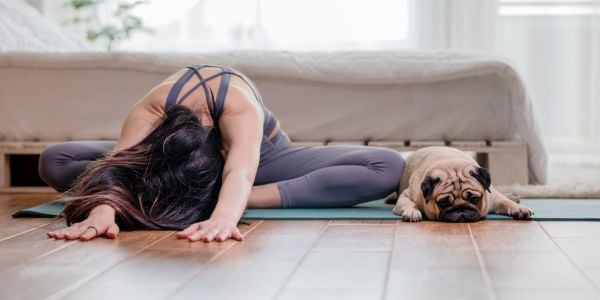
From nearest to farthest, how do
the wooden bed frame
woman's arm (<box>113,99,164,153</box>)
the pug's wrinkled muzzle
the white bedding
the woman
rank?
the woman → woman's arm (<box>113,99,164,153</box>) → the pug's wrinkled muzzle → the wooden bed frame → the white bedding

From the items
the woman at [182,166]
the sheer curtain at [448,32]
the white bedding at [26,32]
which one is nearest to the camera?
the woman at [182,166]

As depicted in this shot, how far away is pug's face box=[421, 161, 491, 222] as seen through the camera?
95.8 inches

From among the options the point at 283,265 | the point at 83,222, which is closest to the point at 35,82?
the point at 83,222

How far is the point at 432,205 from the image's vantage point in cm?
248

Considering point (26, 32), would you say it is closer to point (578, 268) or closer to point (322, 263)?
point (322, 263)

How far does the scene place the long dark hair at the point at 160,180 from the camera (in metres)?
2.19

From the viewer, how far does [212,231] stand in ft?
6.73

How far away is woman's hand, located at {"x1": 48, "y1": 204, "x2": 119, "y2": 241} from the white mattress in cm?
139

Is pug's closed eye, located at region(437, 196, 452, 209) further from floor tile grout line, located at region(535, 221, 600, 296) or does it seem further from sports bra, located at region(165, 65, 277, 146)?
sports bra, located at region(165, 65, 277, 146)

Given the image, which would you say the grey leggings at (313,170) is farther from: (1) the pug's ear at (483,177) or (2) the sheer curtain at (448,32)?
(2) the sheer curtain at (448,32)

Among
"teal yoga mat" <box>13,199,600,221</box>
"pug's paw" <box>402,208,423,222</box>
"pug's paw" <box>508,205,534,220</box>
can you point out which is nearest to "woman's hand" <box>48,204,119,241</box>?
"teal yoga mat" <box>13,199,600,221</box>

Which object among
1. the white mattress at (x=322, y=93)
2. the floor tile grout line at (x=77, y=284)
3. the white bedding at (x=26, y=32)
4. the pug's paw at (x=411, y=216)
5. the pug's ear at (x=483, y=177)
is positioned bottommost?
the pug's paw at (x=411, y=216)

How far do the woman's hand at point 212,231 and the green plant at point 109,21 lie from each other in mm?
3662

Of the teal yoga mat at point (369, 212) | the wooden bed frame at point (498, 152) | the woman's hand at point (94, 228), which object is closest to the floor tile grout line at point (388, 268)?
the teal yoga mat at point (369, 212)
